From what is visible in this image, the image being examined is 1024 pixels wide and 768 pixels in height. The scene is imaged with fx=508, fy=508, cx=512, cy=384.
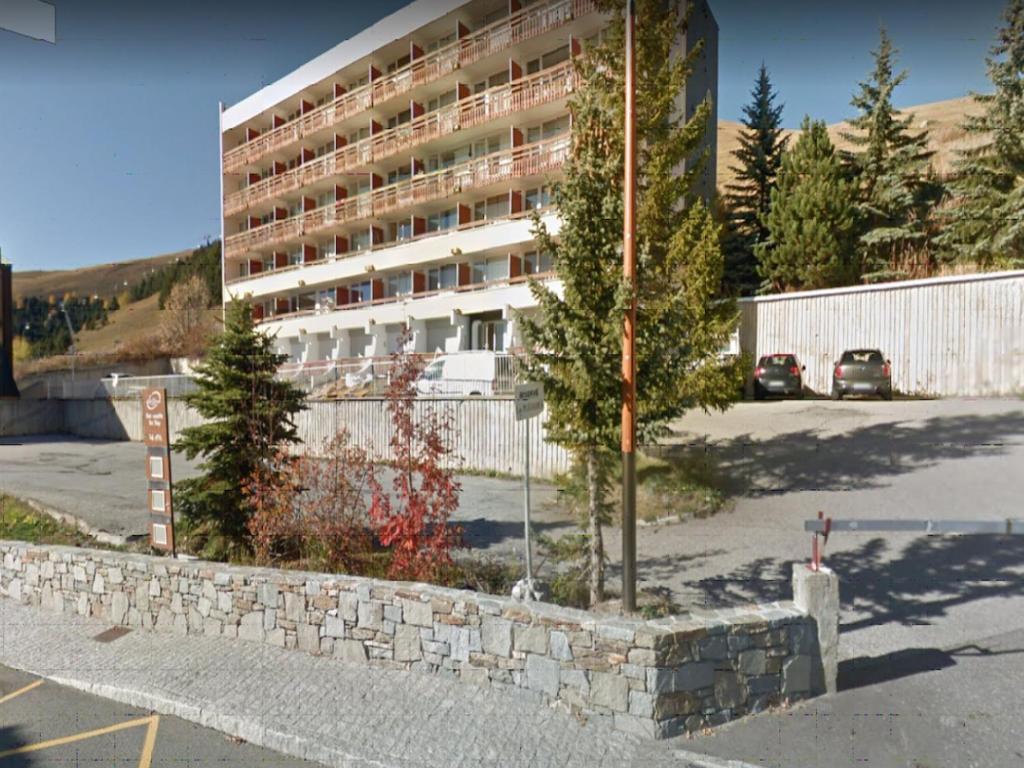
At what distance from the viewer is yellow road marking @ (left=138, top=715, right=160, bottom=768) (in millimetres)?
3811

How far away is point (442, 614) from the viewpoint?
435cm

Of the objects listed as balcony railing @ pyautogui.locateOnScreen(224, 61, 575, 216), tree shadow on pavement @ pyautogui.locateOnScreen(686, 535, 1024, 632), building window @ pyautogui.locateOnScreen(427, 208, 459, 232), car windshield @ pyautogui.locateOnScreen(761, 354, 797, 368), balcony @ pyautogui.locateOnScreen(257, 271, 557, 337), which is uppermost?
balcony railing @ pyautogui.locateOnScreen(224, 61, 575, 216)

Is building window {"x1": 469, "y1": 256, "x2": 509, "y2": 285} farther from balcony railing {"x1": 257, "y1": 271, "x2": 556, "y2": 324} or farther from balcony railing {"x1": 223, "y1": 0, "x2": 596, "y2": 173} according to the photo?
balcony railing {"x1": 223, "y1": 0, "x2": 596, "y2": 173}

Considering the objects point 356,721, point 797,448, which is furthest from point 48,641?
point 797,448

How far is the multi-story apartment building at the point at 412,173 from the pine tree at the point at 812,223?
8.79 metres

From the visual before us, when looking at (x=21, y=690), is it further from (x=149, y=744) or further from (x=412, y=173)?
(x=412, y=173)

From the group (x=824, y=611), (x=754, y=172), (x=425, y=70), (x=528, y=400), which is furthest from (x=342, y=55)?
(x=824, y=611)

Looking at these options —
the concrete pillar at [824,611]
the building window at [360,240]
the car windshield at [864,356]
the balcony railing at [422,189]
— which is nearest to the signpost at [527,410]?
the concrete pillar at [824,611]

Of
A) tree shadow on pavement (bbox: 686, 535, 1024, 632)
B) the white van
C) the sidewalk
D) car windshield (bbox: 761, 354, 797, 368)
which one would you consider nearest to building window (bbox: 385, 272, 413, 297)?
→ the white van

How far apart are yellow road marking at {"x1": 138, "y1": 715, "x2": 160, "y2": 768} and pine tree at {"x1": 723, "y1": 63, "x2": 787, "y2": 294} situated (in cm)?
2276

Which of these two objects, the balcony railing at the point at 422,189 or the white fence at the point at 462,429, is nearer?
the white fence at the point at 462,429

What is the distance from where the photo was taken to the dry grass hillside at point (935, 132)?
738 inches

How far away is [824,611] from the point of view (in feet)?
12.6

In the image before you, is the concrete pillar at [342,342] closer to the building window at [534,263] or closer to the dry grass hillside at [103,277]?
the building window at [534,263]
